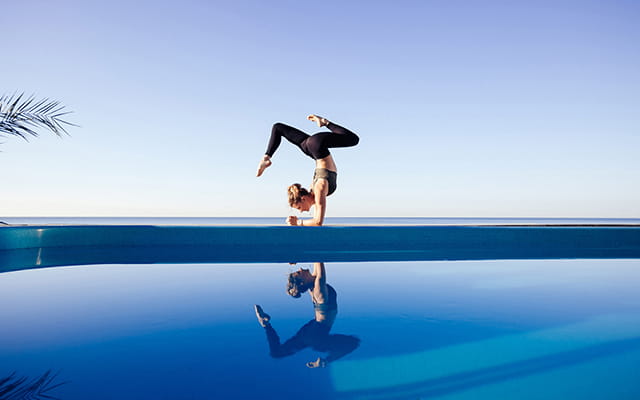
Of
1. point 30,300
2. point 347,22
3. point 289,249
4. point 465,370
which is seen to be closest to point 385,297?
point 465,370

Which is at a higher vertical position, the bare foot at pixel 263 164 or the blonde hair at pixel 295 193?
the bare foot at pixel 263 164

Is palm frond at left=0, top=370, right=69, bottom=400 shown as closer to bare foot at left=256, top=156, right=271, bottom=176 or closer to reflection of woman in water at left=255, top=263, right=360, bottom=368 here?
reflection of woman in water at left=255, top=263, right=360, bottom=368

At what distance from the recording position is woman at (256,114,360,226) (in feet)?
13.0

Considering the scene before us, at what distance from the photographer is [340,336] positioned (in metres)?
1.24

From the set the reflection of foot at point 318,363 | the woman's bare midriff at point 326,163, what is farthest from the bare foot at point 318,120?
the reflection of foot at point 318,363

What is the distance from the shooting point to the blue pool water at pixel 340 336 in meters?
0.86

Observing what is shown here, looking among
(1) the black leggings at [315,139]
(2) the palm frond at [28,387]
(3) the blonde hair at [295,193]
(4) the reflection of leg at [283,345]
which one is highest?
(1) the black leggings at [315,139]

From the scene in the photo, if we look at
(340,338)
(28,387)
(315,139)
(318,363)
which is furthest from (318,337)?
(315,139)

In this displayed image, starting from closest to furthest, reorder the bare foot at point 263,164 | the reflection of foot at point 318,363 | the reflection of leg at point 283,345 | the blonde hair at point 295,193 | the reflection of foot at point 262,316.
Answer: the reflection of foot at point 318,363 → the reflection of leg at point 283,345 → the reflection of foot at point 262,316 → the bare foot at point 263,164 → the blonde hair at point 295,193

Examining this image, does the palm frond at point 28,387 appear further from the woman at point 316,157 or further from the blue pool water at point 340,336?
the woman at point 316,157

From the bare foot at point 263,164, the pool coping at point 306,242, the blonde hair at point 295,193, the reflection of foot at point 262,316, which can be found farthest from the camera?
the blonde hair at point 295,193

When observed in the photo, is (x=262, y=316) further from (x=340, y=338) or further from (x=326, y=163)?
(x=326, y=163)

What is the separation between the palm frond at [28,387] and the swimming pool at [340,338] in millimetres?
17

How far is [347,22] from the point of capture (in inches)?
328
